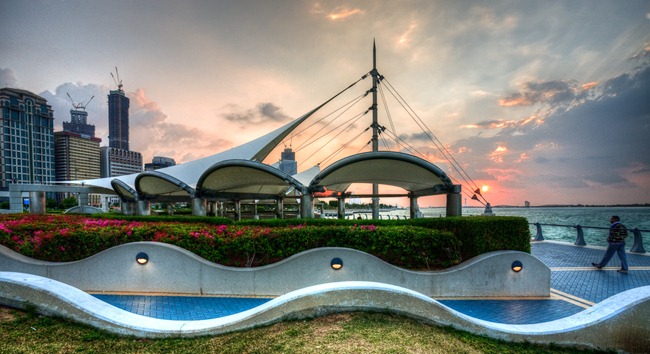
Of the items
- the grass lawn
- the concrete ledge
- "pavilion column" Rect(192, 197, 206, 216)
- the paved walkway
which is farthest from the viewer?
"pavilion column" Rect(192, 197, 206, 216)

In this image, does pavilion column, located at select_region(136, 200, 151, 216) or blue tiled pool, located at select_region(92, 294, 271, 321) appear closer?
blue tiled pool, located at select_region(92, 294, 271, 321)

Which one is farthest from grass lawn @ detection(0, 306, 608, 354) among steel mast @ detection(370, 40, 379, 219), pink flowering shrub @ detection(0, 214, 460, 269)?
steel mast @ detection(370, 40, 379, 219)

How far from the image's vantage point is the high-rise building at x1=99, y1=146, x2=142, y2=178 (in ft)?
495

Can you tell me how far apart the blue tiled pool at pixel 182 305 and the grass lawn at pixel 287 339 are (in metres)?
2.05

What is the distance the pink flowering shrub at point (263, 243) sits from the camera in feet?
22.3

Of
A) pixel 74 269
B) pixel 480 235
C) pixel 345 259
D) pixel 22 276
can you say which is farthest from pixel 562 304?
pixel 74 269

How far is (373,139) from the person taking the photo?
21062mm

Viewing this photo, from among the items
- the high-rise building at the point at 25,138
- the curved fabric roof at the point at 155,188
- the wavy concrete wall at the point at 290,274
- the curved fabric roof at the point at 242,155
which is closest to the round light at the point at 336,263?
the wavy concrete wall at the point at 290,274

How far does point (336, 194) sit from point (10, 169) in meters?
127

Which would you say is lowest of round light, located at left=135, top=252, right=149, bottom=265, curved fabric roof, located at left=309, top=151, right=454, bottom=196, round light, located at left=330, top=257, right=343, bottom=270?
round light, located at left=330, top=257, right=343, bottom=270

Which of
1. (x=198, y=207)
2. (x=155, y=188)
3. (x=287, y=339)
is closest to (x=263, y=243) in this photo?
(x=287, y=339)

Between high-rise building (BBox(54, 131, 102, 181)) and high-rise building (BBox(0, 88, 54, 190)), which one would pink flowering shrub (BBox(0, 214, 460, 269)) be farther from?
high-rise building (BBox(54, 131, 102, 181))

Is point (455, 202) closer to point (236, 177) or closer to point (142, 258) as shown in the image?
point (142, 258)

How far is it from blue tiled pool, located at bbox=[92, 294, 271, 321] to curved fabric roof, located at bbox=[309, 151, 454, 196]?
566 cm
